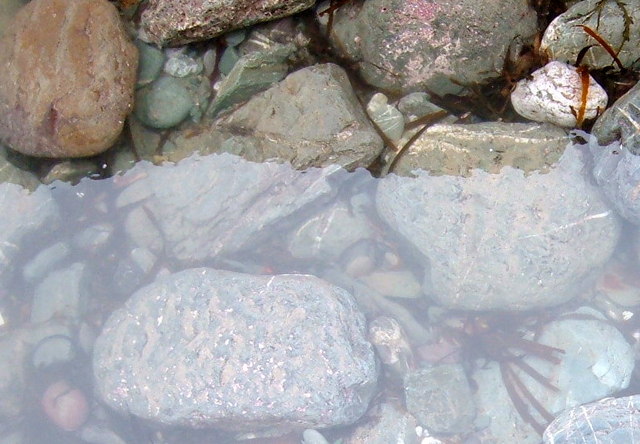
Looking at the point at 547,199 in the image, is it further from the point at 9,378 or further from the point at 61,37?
the point at 9,378

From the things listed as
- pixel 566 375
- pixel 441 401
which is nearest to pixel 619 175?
pixel 566 375

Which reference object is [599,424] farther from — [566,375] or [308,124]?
[308,124]

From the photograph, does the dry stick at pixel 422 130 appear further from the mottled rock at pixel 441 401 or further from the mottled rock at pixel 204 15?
the mottled rock at pixel 441 401

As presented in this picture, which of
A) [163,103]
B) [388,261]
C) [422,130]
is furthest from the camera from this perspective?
Result: [388,261]

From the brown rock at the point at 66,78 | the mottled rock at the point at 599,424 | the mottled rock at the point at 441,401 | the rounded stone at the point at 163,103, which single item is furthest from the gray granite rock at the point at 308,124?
the mottled rock at the point at 599,424

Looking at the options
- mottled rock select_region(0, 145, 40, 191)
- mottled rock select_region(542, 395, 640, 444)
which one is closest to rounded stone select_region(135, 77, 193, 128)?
mottled rock select_region(0, 145, 40, 191)

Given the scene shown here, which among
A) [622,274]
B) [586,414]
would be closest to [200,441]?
[586,414]

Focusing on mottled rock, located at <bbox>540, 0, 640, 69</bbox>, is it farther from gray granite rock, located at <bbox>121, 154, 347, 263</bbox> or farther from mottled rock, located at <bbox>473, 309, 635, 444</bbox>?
mottled rock, located at <bbox>473, 309, 635, 444</bbox>
